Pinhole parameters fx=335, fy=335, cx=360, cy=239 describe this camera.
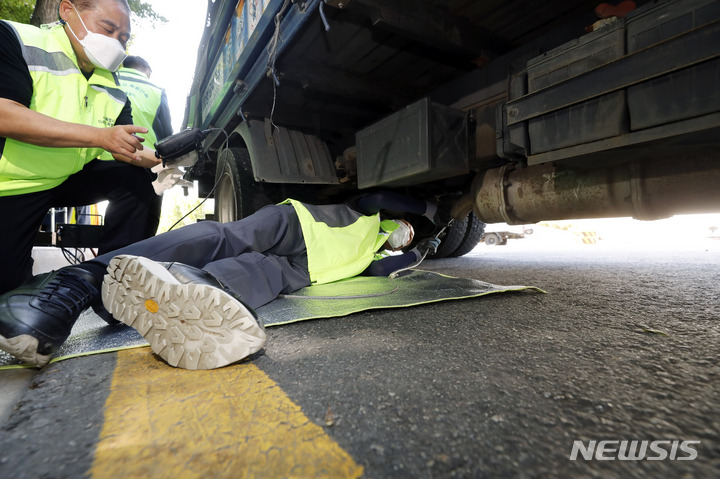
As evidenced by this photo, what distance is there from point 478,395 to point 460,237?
3137 millimetres

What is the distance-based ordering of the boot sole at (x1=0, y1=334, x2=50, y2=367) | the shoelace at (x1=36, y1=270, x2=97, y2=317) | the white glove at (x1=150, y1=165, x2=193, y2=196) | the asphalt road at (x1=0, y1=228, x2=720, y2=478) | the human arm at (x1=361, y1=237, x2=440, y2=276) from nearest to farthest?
1. the asphalt road at (x1=0, y1=228, x2=720, y2=478)
2. the boot sole at (x1=0, y1=334, x2=50, y2=367)
3. the shoelace at (x1=36, y1=270, x2=97, y2=317)
4. the white glove at (x1=150, y1=165, x2=193, y2=196)
5. the human arm at (x1=361, y1=237, x2=440, y2=276)

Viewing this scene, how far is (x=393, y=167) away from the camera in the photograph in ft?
6.25

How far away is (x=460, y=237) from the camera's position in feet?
12.0

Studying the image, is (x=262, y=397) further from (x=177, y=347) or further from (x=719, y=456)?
(x=719, y=456)

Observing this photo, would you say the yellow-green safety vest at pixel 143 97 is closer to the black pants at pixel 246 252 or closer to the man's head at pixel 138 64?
the man's head at pixel 138 64

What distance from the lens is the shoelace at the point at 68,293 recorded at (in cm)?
98

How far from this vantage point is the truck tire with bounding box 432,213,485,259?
357 centimetres

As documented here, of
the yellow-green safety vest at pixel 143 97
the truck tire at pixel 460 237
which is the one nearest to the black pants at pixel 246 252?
the yellow-green safety vest at pixel 143 97

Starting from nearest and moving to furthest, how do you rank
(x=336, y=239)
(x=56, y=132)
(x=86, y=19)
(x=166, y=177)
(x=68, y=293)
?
(x=68, y=293)
(x=56, y=132)
(x=86, y=19)
(x=336, y=239)
(x=166, y=177)

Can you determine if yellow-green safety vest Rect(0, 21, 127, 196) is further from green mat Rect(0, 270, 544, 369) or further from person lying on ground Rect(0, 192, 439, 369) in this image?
green mat Rect(0, 270, 544, 369)

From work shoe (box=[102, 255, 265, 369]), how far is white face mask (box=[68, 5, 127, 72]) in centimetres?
121

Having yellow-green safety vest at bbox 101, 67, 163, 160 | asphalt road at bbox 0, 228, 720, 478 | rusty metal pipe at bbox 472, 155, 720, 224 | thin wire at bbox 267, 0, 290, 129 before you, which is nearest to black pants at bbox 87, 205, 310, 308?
asphalt road at bbox 0, 228, 720, 478

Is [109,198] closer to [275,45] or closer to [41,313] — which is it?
[41,313]

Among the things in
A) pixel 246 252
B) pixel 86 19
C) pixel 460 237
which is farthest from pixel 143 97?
pixel 460 237
